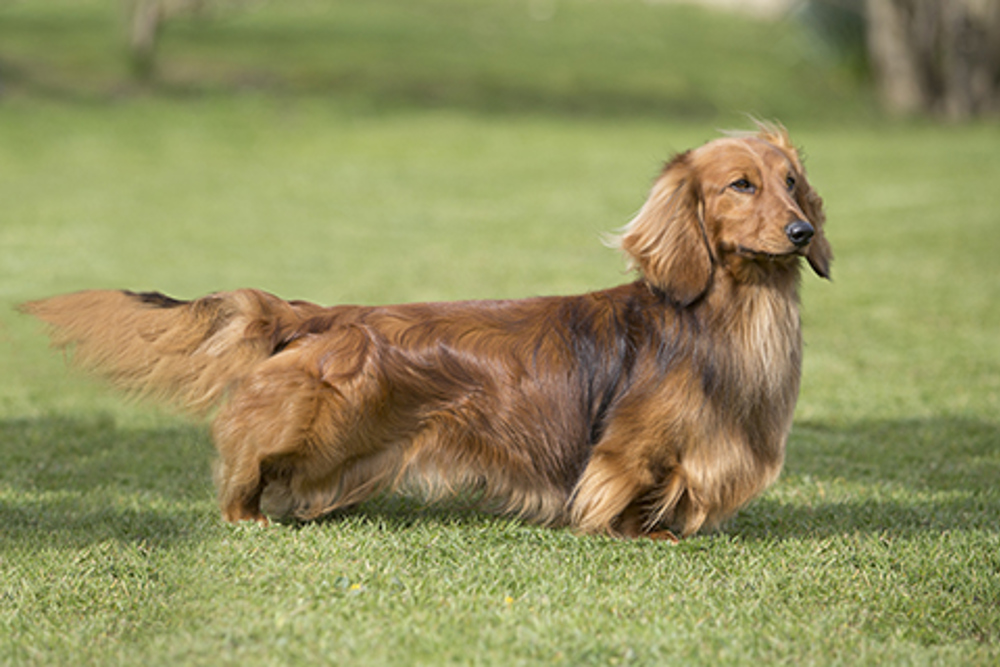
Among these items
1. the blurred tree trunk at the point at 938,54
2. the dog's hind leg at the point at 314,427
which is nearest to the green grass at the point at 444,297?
the dog's hind leg at the point at 314,427

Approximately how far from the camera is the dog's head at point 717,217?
16.0 ft

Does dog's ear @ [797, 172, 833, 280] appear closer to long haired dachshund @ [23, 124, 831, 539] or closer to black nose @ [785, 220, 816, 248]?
long haired dachshund @ [23, 124, 831, 539]

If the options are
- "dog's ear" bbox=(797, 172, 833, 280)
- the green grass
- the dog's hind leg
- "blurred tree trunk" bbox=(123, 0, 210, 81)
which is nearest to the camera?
the green grass

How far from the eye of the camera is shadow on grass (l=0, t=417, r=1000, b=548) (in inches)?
216

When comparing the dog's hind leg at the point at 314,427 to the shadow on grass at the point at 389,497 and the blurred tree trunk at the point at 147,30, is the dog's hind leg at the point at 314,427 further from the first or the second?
the blurred tree trunk at the point at 147,30

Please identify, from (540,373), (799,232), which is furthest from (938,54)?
(540,373)

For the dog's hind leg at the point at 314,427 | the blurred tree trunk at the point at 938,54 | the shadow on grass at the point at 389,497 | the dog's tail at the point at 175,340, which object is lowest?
the shadow on grass at the point at 389,497

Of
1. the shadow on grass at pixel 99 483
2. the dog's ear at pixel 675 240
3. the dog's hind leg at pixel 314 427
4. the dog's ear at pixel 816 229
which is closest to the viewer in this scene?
the dog's hind leg at pixel 314 427

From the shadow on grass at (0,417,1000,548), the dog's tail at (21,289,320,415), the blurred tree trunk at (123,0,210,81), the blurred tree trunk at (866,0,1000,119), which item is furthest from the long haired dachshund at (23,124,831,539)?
the blurred tree trunk at (866,0,1000,119)

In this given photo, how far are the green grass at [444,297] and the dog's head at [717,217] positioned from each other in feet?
4.21

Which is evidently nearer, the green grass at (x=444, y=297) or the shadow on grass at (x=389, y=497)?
the green grass at (x=444, y=297)

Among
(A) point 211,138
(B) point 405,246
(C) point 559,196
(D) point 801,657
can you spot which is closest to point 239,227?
(B) point 405,246

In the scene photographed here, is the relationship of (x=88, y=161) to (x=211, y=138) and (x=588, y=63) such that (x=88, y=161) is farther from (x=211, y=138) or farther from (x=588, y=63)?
(x=588, y=63)

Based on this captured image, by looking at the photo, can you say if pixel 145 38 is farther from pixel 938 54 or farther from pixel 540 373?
pixel 540 373
